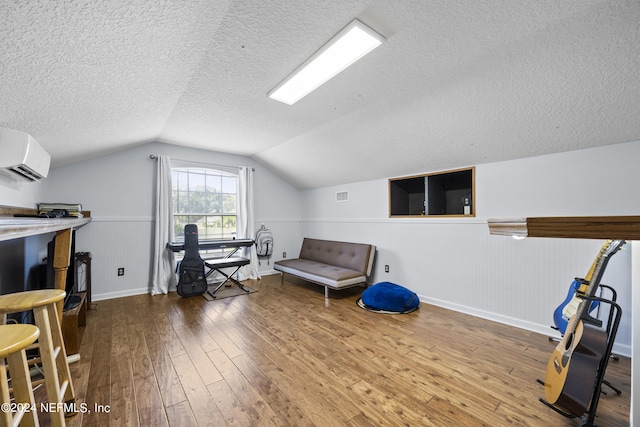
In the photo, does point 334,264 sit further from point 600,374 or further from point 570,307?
point 600,374

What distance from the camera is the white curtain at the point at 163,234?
4.07m

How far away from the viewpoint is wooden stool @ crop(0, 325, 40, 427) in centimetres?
82

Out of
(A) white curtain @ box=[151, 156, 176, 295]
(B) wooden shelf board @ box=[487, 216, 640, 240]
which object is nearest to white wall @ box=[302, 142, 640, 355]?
(B) wooden shelf board @ box=[487, 216, 640, 240]

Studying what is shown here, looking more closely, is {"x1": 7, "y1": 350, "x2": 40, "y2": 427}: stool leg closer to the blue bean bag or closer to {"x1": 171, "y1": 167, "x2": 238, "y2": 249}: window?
the blue bean bag

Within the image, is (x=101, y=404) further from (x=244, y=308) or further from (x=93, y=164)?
(x=93, y=164)

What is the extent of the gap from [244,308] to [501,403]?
2.73 m

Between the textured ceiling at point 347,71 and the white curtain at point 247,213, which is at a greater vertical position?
the textured ceiling at point 347,71

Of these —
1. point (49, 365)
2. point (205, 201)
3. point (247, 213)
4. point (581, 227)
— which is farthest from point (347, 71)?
point (205, 201)

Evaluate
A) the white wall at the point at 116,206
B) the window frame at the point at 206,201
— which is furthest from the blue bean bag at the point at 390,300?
the white wall at the point at 116,206

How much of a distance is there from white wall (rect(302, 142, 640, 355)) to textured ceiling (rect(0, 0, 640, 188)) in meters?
0.22

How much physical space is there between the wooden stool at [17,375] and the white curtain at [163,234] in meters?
3.22

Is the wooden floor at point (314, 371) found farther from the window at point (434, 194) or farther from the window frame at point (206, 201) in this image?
the window frame at point (206, 201)

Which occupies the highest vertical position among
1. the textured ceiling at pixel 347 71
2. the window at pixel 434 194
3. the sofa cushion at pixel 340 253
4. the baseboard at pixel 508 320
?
the textured ceiling at pixel 347 71

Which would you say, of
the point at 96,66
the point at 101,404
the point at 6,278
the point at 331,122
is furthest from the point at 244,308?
the point at 96,66
